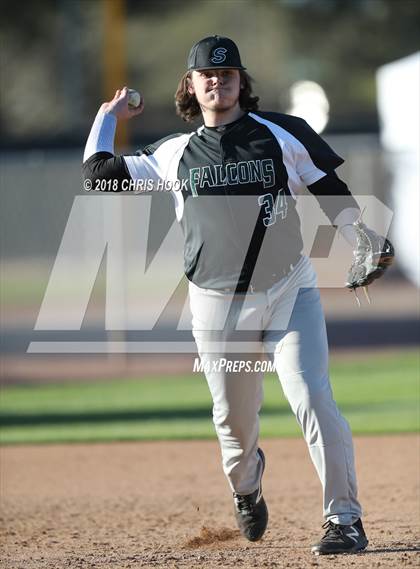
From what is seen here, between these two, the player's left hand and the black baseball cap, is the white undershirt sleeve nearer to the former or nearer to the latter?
the black baseball cap

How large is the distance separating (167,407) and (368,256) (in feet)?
18.8

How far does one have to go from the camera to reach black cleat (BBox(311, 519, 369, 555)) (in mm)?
5074

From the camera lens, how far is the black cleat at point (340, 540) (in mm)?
5074

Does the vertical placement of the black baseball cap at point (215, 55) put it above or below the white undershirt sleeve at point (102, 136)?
above

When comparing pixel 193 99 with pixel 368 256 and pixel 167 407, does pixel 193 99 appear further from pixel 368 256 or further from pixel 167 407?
pixel 167 407

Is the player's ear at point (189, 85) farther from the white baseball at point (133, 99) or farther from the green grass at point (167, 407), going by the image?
the green grass at point (167, 407)

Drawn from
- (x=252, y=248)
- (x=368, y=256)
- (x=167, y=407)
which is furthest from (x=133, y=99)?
(x=167, y=407)

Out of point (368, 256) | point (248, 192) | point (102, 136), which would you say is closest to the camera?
point (248, 192)

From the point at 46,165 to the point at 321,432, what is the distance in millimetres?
10880

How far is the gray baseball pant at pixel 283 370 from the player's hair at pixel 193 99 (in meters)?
0.78

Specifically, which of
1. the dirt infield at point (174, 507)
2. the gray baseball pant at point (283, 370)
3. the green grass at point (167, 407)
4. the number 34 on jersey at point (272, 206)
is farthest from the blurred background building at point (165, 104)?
the number 34 on jersey at point (272, 206)

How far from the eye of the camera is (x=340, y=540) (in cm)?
508

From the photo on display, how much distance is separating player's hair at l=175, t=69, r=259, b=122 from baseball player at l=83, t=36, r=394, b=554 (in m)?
0.01

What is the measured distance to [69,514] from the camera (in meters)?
6.65
